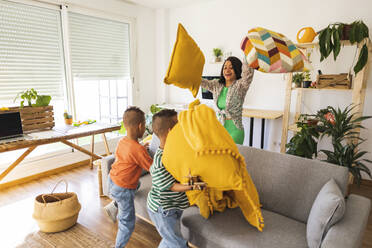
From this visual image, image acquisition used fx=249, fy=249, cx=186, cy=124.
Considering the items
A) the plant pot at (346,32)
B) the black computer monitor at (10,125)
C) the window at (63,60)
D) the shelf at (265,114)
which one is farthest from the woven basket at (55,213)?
the plant pot at (346,32)

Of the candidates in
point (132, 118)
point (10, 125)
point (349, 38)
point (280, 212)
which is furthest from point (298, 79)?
point (10, 125)

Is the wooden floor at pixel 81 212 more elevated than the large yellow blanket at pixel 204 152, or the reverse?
the large yellow blanket at pixel 204 152

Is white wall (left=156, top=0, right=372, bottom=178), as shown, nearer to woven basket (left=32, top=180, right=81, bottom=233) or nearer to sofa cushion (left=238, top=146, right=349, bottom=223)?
sofa cushion (left=238, top=146, right=349, bottom=223)

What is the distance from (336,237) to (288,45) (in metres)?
1.04

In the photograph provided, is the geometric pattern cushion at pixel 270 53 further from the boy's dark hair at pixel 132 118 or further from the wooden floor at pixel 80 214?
the wooden floor at pixel 80 214

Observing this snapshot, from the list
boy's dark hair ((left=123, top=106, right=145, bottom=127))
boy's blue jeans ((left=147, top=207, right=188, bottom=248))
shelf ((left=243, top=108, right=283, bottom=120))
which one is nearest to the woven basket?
boy's dark hair ((left=123, top=106, right=145, bottom=127))

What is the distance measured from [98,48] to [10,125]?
1980 millimetres

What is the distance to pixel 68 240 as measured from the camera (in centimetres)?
206

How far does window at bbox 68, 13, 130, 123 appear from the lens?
3.77 m

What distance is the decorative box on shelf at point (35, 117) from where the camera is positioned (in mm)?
2723

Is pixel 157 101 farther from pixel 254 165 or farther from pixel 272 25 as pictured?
pixel 254 165

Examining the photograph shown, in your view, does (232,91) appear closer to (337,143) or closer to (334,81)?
(337,143)

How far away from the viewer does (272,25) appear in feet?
12.1

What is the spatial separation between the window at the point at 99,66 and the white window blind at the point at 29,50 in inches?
10.1
